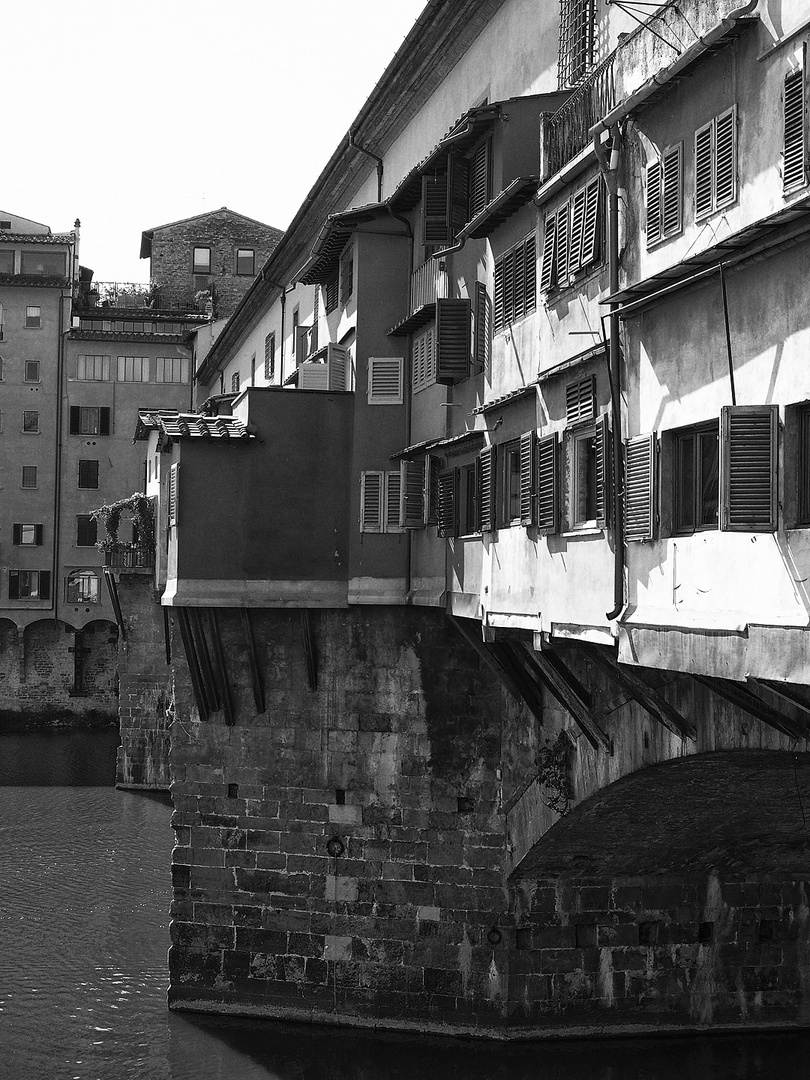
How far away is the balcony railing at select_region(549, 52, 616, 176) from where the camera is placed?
12.4 meters

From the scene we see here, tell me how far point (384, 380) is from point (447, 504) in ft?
9.96

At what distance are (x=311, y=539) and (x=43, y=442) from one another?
39840 millimetres

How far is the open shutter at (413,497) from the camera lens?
1955 cm

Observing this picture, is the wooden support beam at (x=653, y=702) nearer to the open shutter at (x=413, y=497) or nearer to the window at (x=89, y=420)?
the open shutter at (x=413, y=497)

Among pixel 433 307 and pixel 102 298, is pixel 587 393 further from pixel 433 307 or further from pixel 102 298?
pixel 102 298

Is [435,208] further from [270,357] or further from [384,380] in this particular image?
[270,357]

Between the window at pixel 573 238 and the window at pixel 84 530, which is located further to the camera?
the window at pixel 84 530

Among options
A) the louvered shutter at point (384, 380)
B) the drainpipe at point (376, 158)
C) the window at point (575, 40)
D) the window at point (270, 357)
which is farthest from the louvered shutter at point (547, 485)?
the window at point (270, 357)

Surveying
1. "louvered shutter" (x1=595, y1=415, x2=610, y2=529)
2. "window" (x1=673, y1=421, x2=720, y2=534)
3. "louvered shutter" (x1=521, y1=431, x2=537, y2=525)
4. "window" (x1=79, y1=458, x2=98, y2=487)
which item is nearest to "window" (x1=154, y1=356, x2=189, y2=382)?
"window" (x1=79, y1=458, x2=98, y2=487)

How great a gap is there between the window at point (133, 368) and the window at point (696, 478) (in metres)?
48.7

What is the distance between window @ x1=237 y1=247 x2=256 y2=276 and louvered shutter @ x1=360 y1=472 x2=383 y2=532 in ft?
140

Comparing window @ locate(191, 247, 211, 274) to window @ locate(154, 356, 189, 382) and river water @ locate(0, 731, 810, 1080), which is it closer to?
window @ locate(154, 356, 189, 382)

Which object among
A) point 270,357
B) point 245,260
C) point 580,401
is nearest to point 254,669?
point 580,401

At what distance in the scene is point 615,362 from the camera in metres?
11.9
